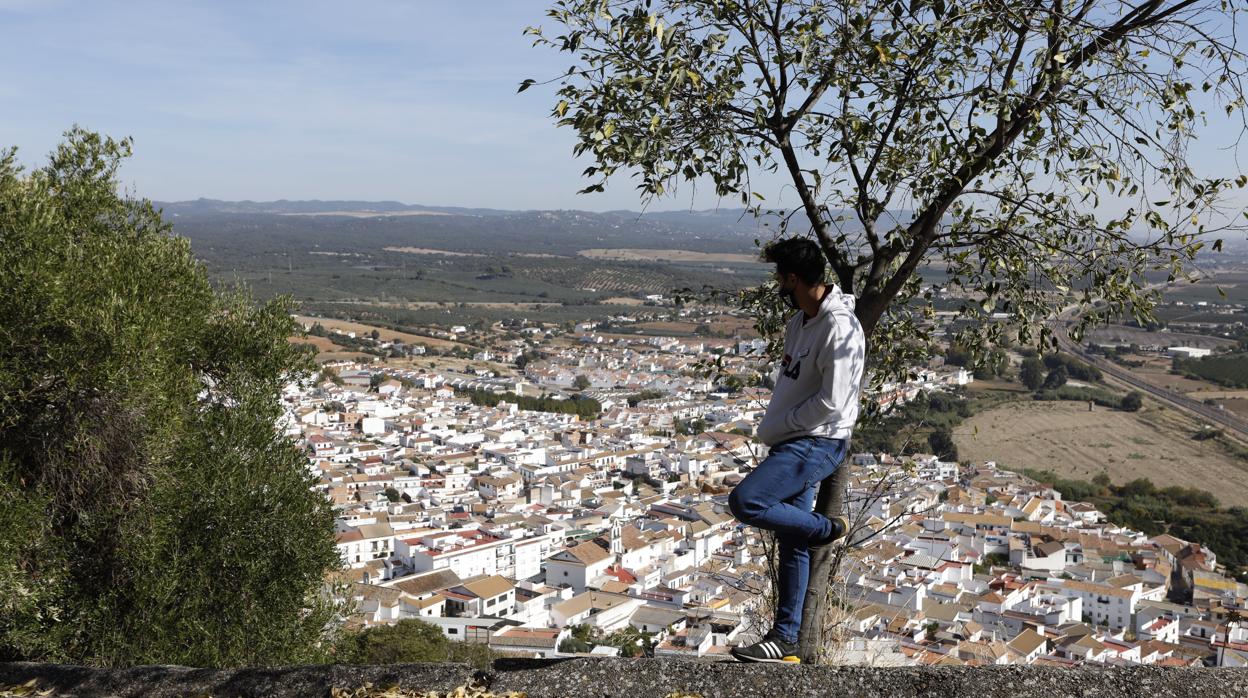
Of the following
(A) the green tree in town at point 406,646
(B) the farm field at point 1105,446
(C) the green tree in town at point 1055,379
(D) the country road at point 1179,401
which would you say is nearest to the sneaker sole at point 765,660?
(A) the green tree in town at point 406,646

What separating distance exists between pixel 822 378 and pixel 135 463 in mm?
6074

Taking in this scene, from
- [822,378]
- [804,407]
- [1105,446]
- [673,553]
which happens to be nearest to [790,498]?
[804,407]

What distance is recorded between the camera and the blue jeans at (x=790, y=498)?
3.54 metres

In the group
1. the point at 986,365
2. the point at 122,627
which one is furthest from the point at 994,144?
the point at 122,627

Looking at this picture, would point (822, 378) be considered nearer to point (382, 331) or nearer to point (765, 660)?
point (765, 660)

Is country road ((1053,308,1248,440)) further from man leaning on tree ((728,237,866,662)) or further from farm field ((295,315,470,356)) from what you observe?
farm field ((295,315,470,356))

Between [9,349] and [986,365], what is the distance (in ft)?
21.0

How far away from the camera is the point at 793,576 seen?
12.5ft

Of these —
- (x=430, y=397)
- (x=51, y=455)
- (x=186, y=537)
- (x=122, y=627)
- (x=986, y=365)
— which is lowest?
(x=430, y=397)

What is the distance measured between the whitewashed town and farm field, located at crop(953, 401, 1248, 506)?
9.19ft

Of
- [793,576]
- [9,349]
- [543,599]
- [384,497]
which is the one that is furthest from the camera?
[384,497]

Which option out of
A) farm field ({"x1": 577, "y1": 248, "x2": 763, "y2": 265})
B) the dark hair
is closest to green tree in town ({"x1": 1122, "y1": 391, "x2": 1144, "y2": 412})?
the dark hair

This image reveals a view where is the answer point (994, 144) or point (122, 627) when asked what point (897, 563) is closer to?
point (122, 627)

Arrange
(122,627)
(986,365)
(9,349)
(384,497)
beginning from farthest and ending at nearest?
1. (384,497)
2. (122,627)
3. (9,349)
4. (986,365)
